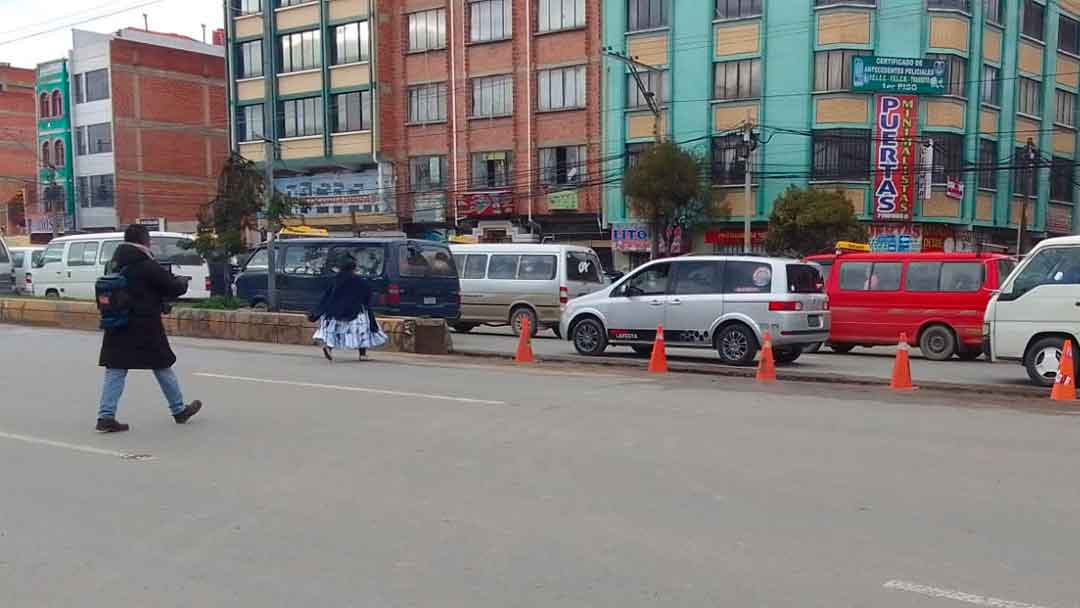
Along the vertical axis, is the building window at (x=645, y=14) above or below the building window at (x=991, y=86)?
above

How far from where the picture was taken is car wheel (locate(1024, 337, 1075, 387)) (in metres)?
11.3

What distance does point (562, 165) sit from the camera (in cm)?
3881

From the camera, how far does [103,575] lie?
4.51 meters

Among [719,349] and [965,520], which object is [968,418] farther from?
[719,349]

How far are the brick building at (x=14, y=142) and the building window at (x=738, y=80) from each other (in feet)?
166

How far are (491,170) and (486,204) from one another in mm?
1682

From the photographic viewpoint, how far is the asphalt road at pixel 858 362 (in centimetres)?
1302

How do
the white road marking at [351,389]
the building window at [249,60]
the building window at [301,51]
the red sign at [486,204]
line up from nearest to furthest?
the white road marking at [351,389]
the red sign at [486,204]
the building window at [301,51]
the building window at [249,60]

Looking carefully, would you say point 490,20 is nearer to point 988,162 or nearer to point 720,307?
point 988,162

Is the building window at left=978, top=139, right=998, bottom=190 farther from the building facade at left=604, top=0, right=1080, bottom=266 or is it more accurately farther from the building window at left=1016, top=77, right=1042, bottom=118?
the building window at left=1016, top=77, right=1042, bottom=118

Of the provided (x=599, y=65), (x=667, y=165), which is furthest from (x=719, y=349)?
(x=599, y=65)

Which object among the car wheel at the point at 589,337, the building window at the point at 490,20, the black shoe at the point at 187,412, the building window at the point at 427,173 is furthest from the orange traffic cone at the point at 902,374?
the building window at the point at 427,173

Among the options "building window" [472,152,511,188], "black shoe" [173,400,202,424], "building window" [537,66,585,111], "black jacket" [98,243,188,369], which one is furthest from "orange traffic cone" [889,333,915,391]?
"building window" [472,152,511,188]

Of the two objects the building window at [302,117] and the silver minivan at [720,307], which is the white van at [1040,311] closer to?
the silver minivan at [720,307]
